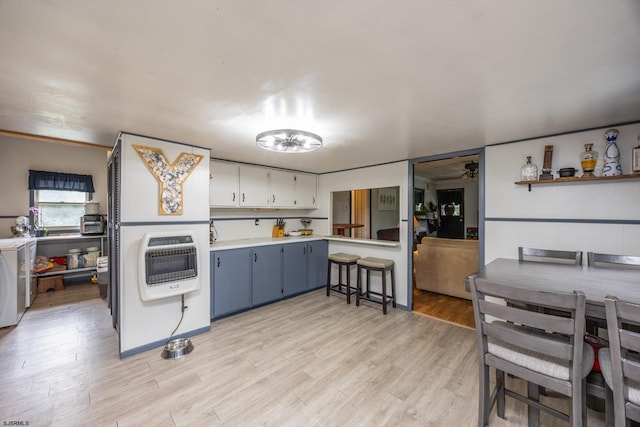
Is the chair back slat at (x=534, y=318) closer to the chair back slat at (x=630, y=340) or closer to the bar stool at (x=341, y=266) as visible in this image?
the chair back slat at (x=630, y=340)

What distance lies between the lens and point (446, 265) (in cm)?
402

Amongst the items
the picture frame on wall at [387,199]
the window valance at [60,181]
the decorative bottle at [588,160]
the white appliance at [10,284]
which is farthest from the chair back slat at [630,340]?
the window valance at [60,181]

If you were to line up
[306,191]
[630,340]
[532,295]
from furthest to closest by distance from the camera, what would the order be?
[306,191], [532,295], [630,340]

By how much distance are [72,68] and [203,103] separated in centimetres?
66

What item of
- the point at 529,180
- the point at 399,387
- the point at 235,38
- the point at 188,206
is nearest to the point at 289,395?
the point at 399,387

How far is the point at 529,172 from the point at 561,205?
0.41 metres

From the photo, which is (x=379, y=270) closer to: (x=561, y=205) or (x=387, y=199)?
(x=561, y=205)

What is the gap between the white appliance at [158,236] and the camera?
243 cm

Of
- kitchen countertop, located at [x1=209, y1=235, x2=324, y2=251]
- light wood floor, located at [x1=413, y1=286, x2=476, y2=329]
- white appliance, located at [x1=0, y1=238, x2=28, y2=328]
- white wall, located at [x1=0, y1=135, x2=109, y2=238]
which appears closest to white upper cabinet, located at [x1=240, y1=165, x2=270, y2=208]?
kitchen countertop, located at [x1=209, y1=235, x2=324, y2=251]

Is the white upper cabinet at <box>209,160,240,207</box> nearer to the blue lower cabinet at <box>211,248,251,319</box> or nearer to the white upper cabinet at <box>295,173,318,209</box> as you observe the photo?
the blue lower cabinet at <box>211,248,251,319</box>

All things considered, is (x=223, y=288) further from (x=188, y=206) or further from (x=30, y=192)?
(x=30, y=192)

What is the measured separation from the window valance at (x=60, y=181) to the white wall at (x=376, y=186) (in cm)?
439

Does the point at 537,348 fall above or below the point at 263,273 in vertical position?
above

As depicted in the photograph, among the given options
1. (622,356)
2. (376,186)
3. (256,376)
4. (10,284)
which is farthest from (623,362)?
(10,284)
